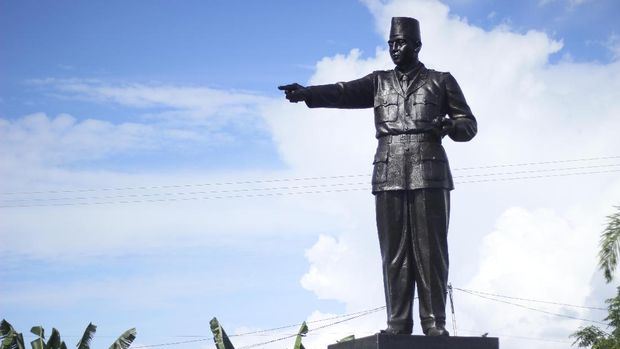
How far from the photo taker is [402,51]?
32.0 ft

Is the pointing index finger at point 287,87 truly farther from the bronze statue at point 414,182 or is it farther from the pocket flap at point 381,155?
the pocket flap at point 381,155

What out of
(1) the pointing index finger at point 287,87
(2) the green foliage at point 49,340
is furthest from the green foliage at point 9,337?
(1) the pointing index finger at point 287,87

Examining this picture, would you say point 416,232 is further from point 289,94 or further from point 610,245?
point 610,245

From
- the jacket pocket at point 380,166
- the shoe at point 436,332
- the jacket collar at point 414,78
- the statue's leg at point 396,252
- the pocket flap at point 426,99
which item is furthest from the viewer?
the jacket collar at point 414,78

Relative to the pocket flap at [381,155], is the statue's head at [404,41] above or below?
above

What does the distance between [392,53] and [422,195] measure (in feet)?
4.80

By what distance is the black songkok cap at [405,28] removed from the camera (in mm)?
9711

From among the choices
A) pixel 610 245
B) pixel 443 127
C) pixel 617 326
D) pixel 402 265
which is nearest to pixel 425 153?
pixel 443 127

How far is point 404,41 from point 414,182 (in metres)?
1.40

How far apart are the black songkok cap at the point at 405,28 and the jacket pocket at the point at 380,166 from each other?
1.12 metres

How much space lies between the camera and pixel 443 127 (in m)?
9.42

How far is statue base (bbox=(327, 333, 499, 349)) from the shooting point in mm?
8711

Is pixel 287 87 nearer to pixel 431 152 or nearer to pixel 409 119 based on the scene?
pixel 409 119

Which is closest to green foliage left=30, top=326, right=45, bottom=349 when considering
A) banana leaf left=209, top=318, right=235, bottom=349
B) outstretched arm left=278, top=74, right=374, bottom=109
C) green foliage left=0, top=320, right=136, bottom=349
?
green foliage left=0, top=320, right=136, bottom=349
